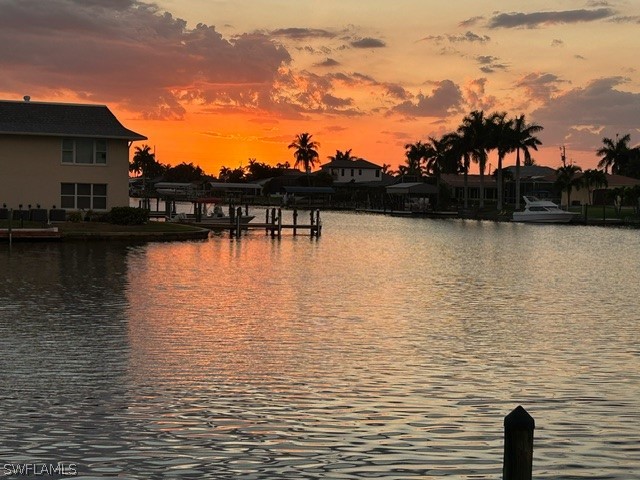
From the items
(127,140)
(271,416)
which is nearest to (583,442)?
(271,416)

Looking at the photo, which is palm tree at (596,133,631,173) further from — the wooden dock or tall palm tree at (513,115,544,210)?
the wooden dock

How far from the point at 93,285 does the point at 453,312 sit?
12577 mm

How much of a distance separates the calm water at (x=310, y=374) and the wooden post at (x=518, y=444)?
3.49 metres

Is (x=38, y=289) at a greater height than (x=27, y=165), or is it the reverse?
(x=27, y=165)

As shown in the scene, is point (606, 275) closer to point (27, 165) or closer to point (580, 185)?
point (27, 165)

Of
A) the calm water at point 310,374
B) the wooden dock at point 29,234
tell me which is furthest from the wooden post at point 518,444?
the wooden dock at point 29,234

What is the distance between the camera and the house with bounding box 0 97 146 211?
206ft

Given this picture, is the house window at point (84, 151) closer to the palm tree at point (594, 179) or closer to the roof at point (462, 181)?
the palm tree at point (594, 179)

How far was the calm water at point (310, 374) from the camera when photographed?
1191cm

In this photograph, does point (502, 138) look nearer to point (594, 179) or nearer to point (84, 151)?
point (594, 179)

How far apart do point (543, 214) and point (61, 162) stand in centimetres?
6432

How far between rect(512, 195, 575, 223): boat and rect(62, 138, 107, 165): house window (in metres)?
62.0

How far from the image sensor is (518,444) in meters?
7.62

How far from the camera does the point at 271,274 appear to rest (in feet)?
128
